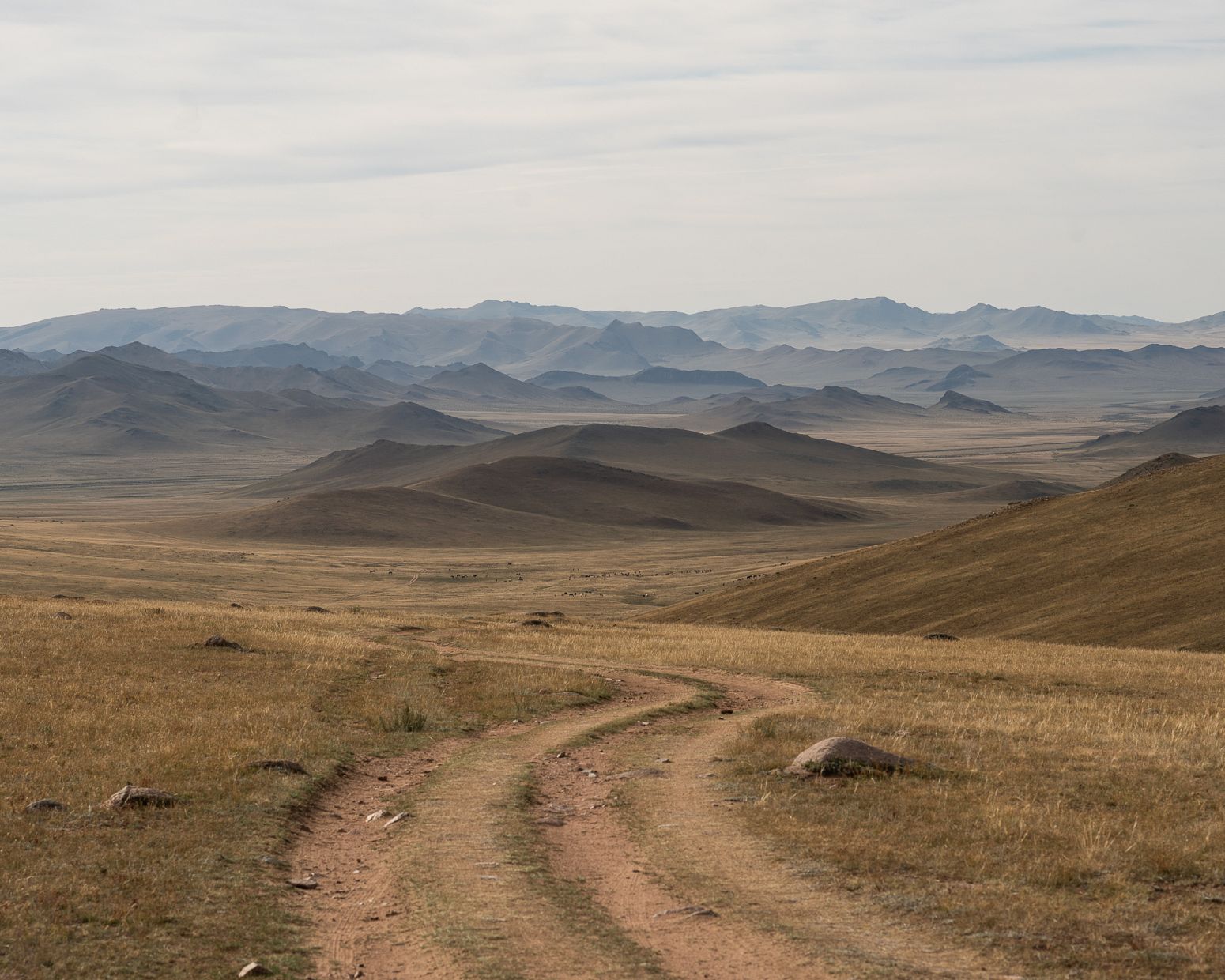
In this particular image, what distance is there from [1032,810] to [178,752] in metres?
13.2

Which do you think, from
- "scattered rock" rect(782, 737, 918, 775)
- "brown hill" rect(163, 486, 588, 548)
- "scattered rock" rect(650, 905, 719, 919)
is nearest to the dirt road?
"scattered rock" rect(650, 905, 719, 919)

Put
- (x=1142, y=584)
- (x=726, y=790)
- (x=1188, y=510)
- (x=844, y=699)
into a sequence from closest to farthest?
(x=726, y=790) < (x=844, y=699) < (x=1142, y=584) < (x=1188, y=510)

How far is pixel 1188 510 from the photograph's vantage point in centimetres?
6119

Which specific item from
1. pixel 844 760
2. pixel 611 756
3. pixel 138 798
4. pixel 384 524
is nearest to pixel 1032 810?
pixel 844 760

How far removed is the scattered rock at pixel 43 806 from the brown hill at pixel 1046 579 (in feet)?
130

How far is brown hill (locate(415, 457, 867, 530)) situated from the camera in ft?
589

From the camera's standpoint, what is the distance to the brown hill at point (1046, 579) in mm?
49250

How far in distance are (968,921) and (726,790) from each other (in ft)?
20.3

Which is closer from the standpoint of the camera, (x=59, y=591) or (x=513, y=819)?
(x=513, y=819)

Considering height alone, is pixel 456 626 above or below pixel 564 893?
below

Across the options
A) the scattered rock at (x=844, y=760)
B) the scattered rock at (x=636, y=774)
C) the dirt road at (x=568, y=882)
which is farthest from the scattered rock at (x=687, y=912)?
the scattered rock at (x=636, y=774)

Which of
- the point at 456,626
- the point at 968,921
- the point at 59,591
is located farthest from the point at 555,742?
the point at 59,591

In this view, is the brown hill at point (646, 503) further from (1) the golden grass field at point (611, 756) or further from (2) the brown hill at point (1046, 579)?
(1) the golden grass field at point (611, 756)

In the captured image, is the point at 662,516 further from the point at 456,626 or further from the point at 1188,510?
the point at 456,626
